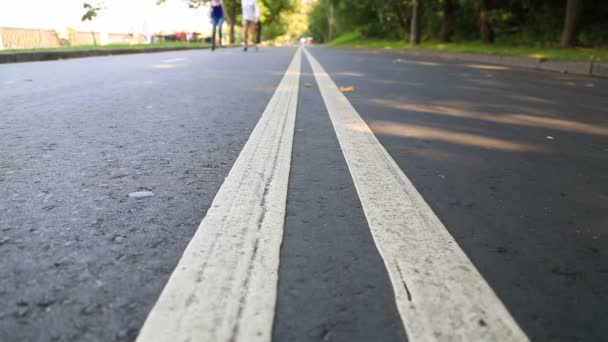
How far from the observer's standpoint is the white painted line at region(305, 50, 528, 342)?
3.21ft

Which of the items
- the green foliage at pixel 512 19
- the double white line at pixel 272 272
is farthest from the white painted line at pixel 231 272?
the green foliage at pixel 512 19

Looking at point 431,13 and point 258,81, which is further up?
point 431,13

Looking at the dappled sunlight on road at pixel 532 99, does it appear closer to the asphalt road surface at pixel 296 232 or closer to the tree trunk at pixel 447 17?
the asphalt road surface at pixel 296 232

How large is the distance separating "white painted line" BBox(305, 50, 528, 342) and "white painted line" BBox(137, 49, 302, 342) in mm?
305

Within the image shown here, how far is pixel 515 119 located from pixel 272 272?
3313 millimetres

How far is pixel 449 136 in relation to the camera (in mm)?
3043

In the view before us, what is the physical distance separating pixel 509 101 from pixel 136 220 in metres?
4.58

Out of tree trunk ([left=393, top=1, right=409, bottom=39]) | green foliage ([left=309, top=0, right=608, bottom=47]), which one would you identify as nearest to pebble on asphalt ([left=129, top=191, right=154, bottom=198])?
green foliage ([left=309, top=0, right=608, bottom=47])

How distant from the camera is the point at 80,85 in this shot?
17.2 feet

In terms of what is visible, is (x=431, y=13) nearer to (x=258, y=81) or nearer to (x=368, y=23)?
(x=368, y=23)

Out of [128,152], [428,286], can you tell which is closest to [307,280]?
[428,286]

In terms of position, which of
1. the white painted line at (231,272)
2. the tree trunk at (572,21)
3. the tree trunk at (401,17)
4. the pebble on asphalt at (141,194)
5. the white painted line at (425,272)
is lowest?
the white painted line at (425,272)

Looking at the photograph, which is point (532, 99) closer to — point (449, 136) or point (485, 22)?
point (449, 136)

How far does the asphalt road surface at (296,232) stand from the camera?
39.1 inches
